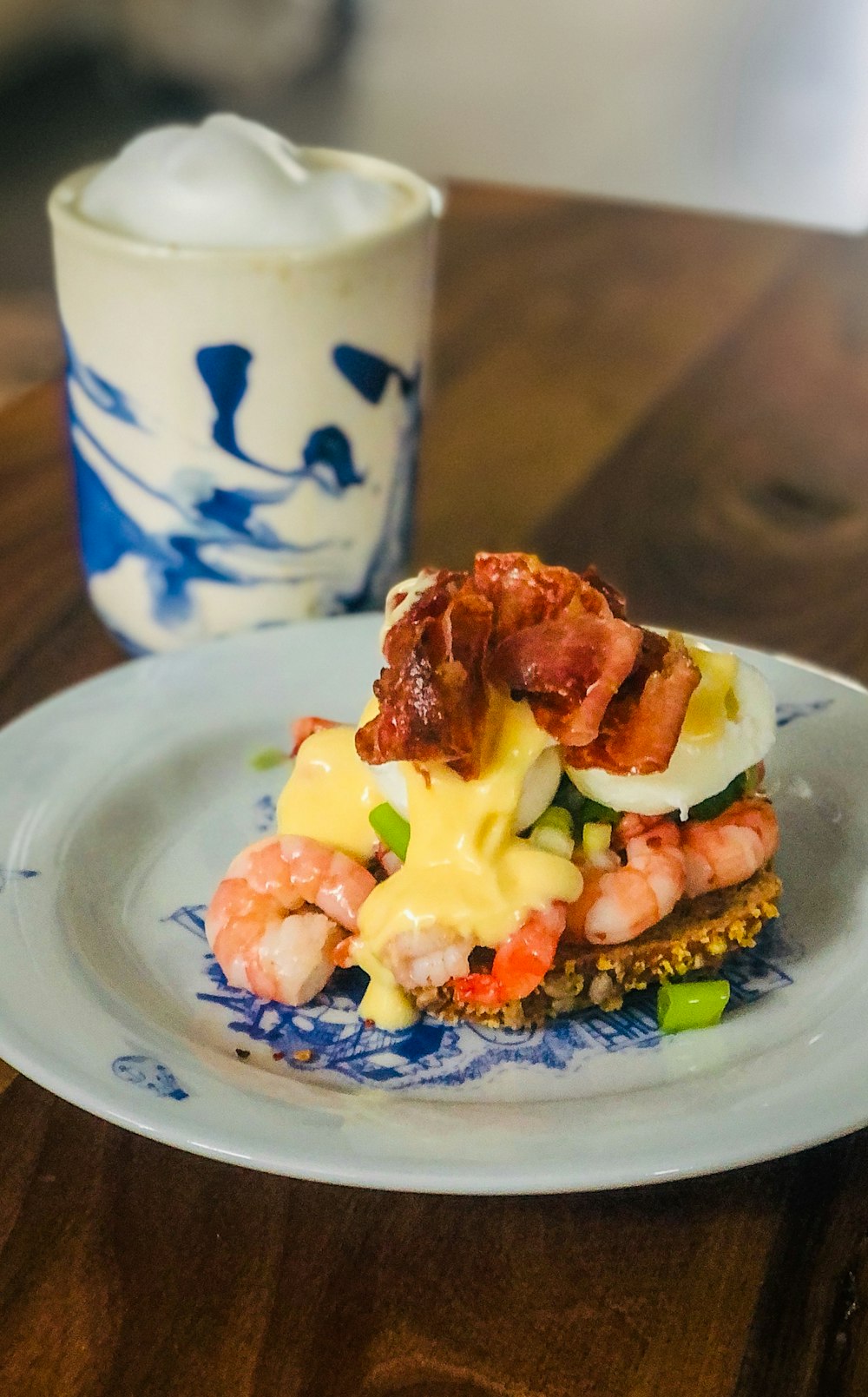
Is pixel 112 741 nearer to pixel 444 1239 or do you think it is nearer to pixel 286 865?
pixel 286 865

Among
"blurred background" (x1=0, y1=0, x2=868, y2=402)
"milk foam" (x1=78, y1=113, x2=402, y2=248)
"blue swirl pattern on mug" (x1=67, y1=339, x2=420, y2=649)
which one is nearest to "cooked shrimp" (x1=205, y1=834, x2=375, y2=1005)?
"blue swirl pattern on mug" (x1=67, y1=339, x2=420, y2=649)

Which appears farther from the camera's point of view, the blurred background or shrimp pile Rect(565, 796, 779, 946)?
the blurred background

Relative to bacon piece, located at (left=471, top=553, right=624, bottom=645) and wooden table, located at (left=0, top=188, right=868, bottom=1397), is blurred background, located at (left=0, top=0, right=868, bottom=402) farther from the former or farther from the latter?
wooden table, located at (left=0, top=188, right=868, bottom=1397)

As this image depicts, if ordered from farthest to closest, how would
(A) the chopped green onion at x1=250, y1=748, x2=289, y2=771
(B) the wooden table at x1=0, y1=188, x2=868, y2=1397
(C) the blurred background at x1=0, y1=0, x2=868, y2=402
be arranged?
(C) the blurred background at x1=0, y1=0, x2=868, y2=402 → (A) the chopped green onion at x1=250, y1=748, x2=289, y2=771 → (B) the wooden table at x1=0, y1=188, x2=868, y2=1397

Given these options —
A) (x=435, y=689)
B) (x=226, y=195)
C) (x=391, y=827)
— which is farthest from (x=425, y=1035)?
(x=226, y=195)

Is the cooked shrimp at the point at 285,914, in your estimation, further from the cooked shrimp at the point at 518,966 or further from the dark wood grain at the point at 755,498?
the dark wood grain at the point at 755,498

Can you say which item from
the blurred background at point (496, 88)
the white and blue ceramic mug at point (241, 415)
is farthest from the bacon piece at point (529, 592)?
the blurred background at point (496, 88)

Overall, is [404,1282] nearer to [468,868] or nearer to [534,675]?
[468,868]
